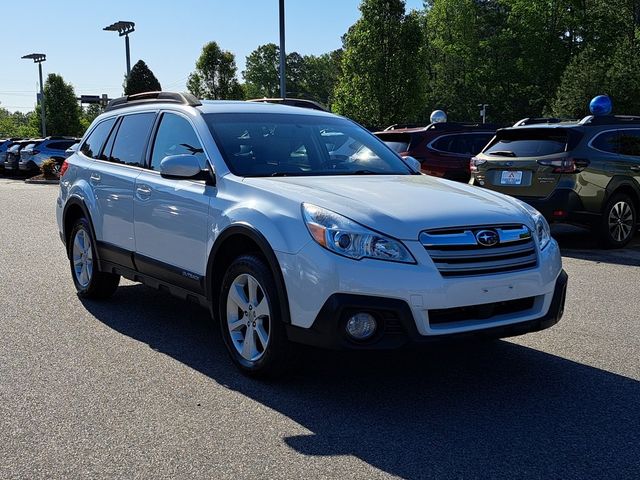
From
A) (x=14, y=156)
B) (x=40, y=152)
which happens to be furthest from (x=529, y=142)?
(x=14, y=156)

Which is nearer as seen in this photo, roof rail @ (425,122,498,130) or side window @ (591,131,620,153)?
side window @ (591,131,620,153)

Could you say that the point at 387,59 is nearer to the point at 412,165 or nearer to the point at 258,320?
the point at 412,165

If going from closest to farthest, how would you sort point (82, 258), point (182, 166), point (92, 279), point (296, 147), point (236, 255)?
1. point (236, 255)
2. point (182, 166)
3. point (296, 147)
4. point (92, 279)
5. point (82, 258)

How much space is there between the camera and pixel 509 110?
61.1m

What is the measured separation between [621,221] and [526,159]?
1.56m

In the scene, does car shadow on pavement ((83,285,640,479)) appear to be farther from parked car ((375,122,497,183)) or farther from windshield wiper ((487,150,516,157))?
parked car ((375,122,497,183))

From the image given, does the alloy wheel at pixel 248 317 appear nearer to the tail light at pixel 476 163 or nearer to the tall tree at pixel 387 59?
the tail light at pixel 476 163

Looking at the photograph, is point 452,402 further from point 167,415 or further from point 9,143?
point 9,143

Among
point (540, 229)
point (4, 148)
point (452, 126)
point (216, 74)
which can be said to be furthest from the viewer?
point (216, 74)

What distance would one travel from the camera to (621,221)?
32.5ft

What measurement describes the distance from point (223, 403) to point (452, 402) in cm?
127

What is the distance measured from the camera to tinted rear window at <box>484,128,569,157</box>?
31.8 feet

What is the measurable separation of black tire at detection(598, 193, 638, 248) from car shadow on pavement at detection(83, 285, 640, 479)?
16.9ft

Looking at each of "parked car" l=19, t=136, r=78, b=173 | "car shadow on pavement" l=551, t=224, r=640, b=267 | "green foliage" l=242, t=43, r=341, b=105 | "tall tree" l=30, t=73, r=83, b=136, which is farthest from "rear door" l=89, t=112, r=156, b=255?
"green foliage" l=242, t=43, r=341, b=105
